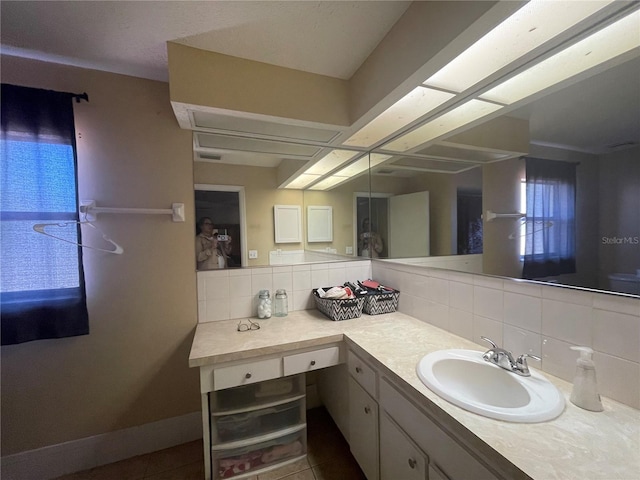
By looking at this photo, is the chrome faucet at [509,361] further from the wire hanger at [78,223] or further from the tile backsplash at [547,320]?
the wire hanger at [78,223]

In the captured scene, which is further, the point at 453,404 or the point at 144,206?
the point at 144,206

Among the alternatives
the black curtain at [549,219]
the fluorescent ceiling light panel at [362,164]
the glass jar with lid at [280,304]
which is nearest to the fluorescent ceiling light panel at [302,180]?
the fluorescent ceiling light panel at [362,164]

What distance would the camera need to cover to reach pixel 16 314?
4.30ft

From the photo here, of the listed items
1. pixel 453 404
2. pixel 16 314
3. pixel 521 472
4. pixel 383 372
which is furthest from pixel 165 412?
pixel 521 472

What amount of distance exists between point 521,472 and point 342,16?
1.70 meters

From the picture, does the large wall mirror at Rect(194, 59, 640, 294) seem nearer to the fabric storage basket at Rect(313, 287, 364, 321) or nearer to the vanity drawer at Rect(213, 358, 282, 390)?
the fabric storage basket at Rect(313, 287, 364, 321)

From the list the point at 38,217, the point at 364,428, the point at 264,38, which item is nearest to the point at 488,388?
the point at 364,428

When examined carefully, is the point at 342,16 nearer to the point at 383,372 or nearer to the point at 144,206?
the point at 144,206

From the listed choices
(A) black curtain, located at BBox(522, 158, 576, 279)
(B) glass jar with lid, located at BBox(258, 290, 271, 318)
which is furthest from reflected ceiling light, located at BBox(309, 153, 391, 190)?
(A) black curtain, located at BBox(522, 158, 576, 279)

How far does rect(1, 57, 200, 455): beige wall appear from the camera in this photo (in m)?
1.41

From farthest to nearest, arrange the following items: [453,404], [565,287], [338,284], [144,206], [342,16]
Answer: [338,284], [144,206], [342,16], [565,287], [453,404]

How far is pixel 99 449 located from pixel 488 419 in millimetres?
2154

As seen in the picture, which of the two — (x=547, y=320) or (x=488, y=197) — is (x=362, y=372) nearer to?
(x=547, y=320)

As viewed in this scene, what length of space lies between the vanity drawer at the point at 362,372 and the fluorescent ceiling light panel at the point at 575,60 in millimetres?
1465
